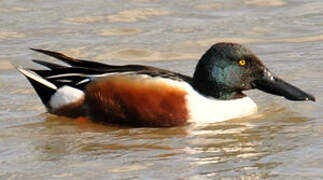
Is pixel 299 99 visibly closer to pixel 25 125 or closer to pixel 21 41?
pixel 25 125

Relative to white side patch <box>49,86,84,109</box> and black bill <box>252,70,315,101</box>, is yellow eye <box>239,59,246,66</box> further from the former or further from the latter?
white side patch <box>49,86,84,109</box>

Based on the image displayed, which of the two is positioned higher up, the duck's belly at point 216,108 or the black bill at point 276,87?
the black bill at point 276,87

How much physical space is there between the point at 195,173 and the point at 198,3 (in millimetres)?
6103

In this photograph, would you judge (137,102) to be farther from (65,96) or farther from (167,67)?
(167,67)

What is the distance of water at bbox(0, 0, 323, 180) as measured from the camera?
6.88 m

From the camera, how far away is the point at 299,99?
322 inches

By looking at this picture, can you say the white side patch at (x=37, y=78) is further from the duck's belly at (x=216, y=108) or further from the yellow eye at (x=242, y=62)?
the yellow eye at (x=242, y=62)

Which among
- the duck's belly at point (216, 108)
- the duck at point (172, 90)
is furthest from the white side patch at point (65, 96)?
the duck's belly at point (216, 108)

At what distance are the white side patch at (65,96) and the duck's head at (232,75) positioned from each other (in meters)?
0.95

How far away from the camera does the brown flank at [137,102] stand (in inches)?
316

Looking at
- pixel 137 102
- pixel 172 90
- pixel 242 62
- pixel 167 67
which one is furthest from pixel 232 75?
pixel 167 67

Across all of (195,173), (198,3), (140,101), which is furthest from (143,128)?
(198,3)

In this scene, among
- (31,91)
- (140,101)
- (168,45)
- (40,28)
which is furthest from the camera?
(40,28)

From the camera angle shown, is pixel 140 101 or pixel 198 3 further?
pixel 198 3
